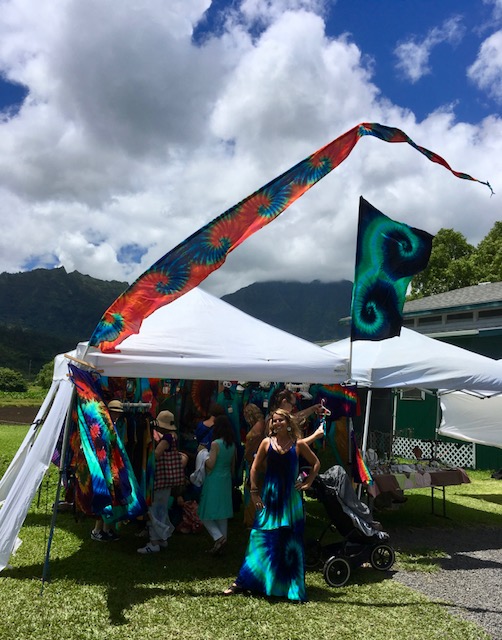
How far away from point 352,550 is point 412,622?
3.65 feet

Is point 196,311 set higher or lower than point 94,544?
higher

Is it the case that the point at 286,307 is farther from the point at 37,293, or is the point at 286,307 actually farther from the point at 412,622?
the point at 412,622

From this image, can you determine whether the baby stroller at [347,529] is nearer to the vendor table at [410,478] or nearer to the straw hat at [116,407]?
the vendor table at [410,478]

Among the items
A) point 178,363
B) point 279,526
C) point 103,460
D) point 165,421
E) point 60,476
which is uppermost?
point 178,363

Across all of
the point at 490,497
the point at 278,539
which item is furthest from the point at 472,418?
the point at 278,539

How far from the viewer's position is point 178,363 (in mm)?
5582

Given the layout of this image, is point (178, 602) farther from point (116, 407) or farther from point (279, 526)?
point (116, 407)

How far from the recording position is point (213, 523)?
221 inches

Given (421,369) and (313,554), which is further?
(421,369)

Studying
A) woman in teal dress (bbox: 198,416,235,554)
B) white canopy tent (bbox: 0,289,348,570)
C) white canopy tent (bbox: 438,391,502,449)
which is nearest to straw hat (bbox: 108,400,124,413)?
white canopy tent (bbox: 0,289,348,570)

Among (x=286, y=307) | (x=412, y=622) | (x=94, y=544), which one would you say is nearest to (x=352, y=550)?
(x=412, y=622)

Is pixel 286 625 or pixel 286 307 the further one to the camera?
pixel 286 307

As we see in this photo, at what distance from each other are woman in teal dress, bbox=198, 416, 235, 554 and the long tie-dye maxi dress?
3.42 feet

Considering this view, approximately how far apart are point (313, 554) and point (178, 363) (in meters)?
2.40
